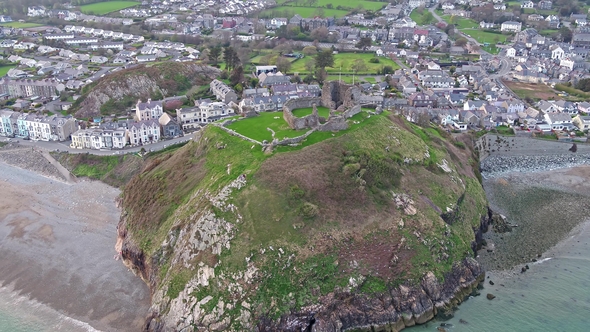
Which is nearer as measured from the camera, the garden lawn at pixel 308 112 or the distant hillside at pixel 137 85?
the garden lawn at pixel 308 112

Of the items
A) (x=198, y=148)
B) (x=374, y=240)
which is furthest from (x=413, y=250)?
(x=198, y=148)

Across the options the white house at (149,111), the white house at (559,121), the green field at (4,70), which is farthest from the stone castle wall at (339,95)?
the green field at (4,70)

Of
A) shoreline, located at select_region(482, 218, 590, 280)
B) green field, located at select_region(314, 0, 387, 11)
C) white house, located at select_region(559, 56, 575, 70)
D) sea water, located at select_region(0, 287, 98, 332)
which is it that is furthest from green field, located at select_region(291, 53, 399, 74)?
sea water, located at select_region(0, 287, 98, 332)

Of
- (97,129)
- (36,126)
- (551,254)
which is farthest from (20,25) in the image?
(551,254)

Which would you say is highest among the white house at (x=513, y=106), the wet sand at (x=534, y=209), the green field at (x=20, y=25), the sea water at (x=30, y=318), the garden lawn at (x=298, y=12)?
the garden lawn at (x=298, y=12)

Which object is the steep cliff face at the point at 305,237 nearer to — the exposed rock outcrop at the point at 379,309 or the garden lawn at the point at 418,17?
the exposed rock outcrop at the point at 379,309

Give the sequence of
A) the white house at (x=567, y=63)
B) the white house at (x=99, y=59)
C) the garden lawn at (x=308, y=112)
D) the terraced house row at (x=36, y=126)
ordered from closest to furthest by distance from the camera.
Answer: the garden lawn at (x=308, y=112)
the terraced house row at (x=36, y=126)
the white house at (x=567, y=63)
the white house at (x=99, y=59)

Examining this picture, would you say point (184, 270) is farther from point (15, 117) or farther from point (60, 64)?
point (60, 64)

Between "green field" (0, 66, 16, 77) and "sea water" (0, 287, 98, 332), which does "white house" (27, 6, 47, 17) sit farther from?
"sea water" (0, 287, 98, 332)
